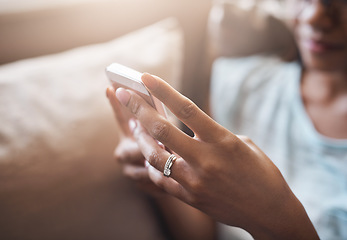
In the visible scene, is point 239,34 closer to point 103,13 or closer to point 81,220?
point 103,13

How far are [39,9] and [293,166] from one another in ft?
2.56

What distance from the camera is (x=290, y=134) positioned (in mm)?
724

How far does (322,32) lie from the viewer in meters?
0.69

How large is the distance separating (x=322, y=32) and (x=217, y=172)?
0.55 m

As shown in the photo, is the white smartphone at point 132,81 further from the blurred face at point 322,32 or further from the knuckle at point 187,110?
the blurred face at point 322,32

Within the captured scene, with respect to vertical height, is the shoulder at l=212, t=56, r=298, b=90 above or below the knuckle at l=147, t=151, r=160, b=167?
above

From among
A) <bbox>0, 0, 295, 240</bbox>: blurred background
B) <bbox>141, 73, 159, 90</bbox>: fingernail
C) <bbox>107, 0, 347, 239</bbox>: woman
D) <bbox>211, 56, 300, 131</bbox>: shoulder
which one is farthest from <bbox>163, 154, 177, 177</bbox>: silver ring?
<bbox>211, 56, 300, 131</bbox>: shoulder

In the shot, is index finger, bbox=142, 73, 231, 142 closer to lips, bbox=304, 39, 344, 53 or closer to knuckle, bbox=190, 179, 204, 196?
knuckle, bbox=190, 179, 204, 196

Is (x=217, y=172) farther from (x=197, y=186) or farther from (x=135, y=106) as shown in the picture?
(x=135, y=106)

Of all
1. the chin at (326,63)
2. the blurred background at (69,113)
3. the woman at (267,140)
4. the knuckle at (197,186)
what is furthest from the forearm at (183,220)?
the chin at (326,63)

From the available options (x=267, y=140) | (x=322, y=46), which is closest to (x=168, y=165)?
(x=267, y=140)

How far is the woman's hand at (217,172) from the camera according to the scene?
36 centimetres

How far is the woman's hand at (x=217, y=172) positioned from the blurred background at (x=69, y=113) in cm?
18

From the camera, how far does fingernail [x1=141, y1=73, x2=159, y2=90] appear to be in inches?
13.7
